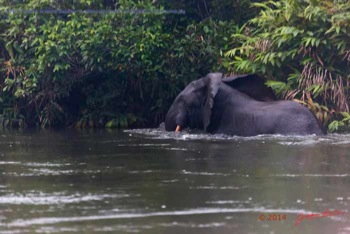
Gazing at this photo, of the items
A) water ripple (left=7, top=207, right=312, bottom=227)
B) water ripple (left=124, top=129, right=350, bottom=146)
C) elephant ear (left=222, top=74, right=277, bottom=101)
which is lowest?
water ripple (left=7, top=207, right=312, bottom=227)

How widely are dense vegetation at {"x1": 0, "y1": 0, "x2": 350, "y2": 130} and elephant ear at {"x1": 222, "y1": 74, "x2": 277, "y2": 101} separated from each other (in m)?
0.30

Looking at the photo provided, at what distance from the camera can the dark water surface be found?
6.09m

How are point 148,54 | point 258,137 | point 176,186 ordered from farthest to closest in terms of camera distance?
point 148,54
point 258,137
point 176,186

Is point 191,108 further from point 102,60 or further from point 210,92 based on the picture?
point 102,60

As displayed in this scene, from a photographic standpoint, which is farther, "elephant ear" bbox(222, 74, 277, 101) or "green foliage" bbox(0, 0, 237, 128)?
"green foliage" bbox(0, 0, 237, 128)

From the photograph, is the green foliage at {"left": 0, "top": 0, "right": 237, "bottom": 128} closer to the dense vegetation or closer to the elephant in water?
the dense vegetation

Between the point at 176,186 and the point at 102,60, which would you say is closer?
the point at 176,186

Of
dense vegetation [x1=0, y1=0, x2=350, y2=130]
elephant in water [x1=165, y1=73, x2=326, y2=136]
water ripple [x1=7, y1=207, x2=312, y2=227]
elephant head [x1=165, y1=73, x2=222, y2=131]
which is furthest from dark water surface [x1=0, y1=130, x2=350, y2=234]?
dense vegetation [x1=0, y1=0, x2=350, y2=130]

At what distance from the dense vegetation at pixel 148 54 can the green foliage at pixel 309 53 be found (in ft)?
0.06

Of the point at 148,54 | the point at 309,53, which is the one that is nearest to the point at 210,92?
the point at 309,53

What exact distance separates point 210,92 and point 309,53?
5.90 ft

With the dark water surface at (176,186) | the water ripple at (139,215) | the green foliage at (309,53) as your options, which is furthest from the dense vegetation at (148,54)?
the water ripple at (139,215)

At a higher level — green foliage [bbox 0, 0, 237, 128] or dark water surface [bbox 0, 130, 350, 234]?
green foliage [bbox 0, 0, 237, 128]

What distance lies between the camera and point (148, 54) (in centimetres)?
1583
